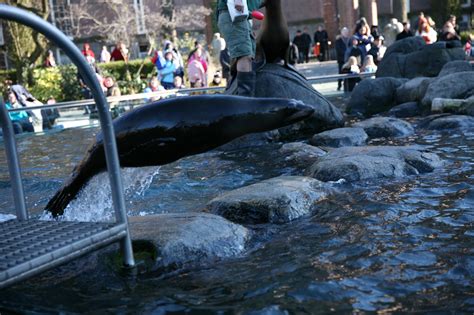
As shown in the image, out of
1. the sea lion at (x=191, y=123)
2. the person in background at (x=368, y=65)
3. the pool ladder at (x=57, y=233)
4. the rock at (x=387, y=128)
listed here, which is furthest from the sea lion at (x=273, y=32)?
the person in background at (x=368, y=65)

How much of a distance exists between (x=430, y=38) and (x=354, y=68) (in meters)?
4.43

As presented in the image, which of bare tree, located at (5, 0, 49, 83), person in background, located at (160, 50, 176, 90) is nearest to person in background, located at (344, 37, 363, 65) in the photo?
person in background, located at (160, 50, 176, 90)

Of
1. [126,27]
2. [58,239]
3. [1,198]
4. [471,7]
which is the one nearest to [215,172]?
[1,198]

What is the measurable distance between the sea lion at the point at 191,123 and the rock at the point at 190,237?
1.86 feet

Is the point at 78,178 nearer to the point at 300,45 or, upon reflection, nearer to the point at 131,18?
the point at 131,18

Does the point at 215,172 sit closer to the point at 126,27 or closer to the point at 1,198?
the point at 1,198

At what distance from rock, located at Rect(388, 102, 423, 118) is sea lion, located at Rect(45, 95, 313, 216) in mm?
6787

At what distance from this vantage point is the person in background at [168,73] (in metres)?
19.0

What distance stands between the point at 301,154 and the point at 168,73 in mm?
12306

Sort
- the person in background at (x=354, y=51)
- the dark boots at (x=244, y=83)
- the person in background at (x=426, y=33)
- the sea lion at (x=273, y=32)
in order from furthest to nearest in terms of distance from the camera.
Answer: the person in background at (x=426, y=33)
the person in background at (x=354, y=51)
the sea lion at (x=273, y=32)
the dark boots at (x=244, y=83)

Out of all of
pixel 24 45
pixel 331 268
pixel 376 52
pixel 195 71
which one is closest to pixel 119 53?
pixel 24 45

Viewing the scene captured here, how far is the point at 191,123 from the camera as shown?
443 centimetres

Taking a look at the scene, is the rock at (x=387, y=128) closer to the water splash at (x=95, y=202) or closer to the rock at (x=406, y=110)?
the rock at (x=406, y=110)

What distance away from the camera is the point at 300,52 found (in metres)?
31.8
